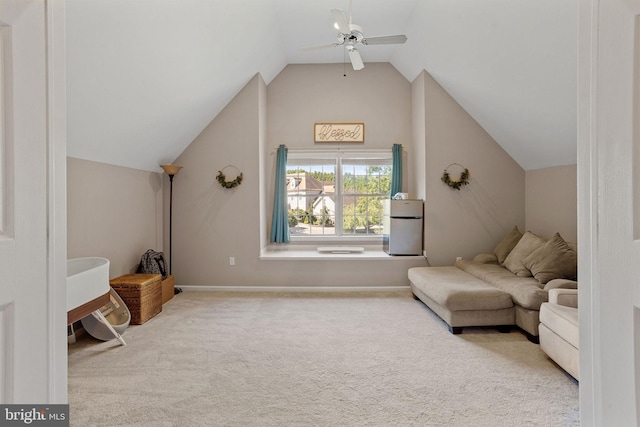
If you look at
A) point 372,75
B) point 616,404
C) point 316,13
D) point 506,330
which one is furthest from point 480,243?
point 616,404

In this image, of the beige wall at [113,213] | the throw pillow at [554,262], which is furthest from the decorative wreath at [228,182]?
the throw pillow at [554,262]

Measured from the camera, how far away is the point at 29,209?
90 centimetres

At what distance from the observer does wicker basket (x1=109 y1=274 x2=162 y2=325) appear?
11.6 ft

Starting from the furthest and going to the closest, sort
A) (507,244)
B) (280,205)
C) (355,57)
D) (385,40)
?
(280,205)
(507,244)
(355,57)
(385,40)

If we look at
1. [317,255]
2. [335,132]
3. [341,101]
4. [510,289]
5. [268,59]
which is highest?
[268,59]

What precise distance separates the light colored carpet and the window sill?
1093mm

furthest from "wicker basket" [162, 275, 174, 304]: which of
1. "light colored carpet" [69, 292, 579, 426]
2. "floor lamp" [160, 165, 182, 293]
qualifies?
"light colored carpet" [69, 292, 579, 426]

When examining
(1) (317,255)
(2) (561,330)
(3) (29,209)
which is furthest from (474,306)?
(3) (29,209)

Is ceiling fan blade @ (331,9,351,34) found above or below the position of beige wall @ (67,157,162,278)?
above

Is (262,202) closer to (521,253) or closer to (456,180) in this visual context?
(456,180)

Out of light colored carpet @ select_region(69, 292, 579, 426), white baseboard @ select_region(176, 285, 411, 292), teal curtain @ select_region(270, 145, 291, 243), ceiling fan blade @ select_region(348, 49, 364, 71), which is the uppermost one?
ceiling fan blade @ select_region(348, 49, 364, 71)

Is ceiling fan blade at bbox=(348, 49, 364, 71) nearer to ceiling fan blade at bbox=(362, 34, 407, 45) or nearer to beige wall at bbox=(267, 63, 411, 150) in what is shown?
ceiling fan blade at bbox=(362, 34, 407, 45)

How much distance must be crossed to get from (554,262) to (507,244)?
1.04 meters

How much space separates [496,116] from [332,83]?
2.42 m
